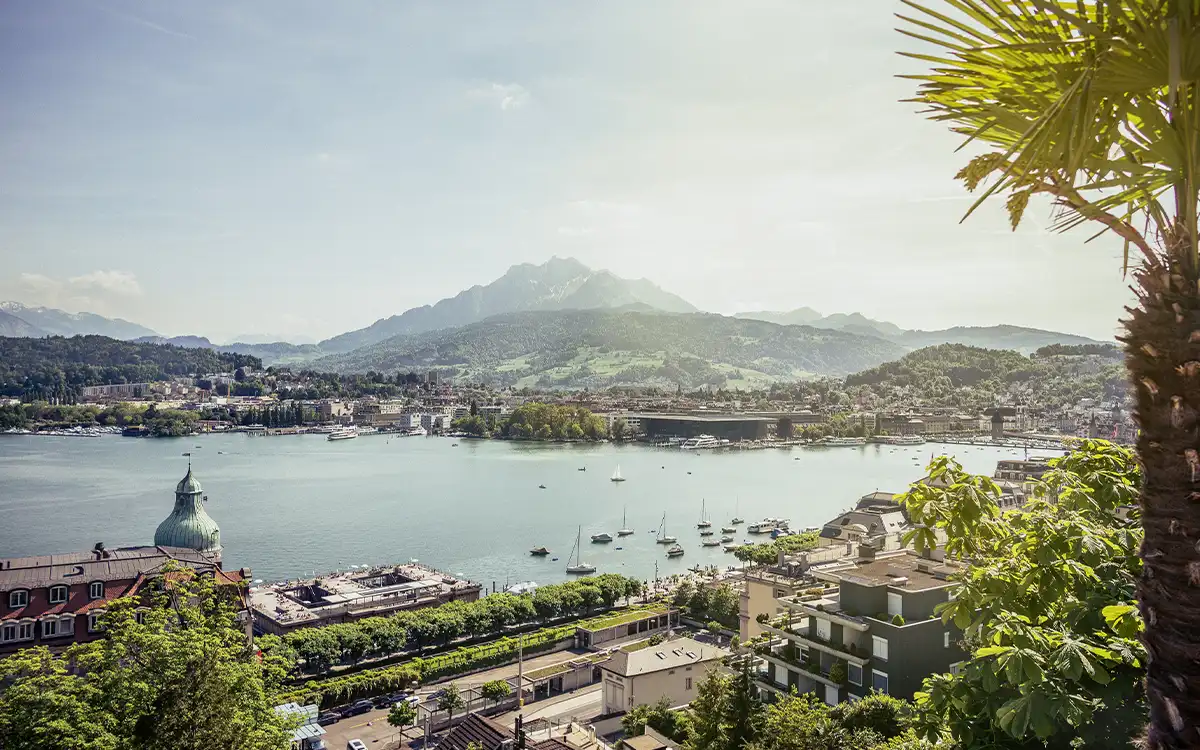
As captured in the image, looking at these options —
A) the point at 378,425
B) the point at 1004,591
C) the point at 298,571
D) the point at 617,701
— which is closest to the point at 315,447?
the point at 378,425

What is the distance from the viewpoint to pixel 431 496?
29.8 meters

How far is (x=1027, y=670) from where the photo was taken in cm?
117

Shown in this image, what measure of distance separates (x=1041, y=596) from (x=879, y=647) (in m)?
6.07

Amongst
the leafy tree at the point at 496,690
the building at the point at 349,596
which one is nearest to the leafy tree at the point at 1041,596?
the leafy tree at the point at 496,690

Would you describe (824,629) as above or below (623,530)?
above

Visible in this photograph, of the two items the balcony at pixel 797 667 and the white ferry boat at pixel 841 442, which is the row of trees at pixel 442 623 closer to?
the balcony at pixel 797 667

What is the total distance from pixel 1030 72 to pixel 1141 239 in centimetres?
24

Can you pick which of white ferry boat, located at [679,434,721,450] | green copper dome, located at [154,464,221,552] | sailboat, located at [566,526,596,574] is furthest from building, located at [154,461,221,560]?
white ferry boat, located at [679,434,721,450]

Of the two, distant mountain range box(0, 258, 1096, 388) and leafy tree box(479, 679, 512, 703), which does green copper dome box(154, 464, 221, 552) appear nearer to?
leafy tree box(479, 679, 512, 703)


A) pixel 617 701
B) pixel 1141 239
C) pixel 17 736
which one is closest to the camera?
pixel 1141 239

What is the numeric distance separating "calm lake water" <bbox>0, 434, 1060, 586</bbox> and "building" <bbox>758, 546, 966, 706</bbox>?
28.8 ft

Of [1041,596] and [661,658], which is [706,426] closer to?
[661,658]

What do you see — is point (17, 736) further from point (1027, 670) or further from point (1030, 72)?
point (1030, 72)

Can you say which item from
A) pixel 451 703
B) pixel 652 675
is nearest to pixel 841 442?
pixel 652 675
